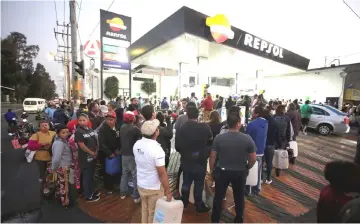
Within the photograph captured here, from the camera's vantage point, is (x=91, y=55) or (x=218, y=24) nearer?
(x=218, y=24)

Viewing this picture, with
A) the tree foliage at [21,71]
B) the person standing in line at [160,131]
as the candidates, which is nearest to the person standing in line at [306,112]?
the person standing in line at [160,131]

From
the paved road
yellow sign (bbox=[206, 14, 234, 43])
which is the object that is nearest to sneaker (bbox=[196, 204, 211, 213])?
the paved road

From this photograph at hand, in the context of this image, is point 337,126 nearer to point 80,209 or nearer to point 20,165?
point 80,209

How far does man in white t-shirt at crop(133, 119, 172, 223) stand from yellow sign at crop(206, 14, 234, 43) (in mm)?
7546

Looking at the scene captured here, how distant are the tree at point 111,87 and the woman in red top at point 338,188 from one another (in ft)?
89.2

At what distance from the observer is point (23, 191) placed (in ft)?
13.7

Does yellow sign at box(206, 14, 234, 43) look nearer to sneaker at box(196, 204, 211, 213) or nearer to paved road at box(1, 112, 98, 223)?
sneaker at box(196, 204, 211, 213)

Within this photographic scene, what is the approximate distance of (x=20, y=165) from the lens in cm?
586

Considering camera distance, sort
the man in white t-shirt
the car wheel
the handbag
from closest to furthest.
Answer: the man in white t-shirt < the handbag < the car wheel

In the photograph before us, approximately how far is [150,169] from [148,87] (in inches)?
1075

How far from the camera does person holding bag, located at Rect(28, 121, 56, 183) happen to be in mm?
3866

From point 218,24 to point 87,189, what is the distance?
8.01 m

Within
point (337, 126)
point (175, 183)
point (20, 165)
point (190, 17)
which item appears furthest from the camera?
point (337, 126)

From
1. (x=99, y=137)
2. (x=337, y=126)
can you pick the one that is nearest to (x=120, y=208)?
(x=99, y=137)
